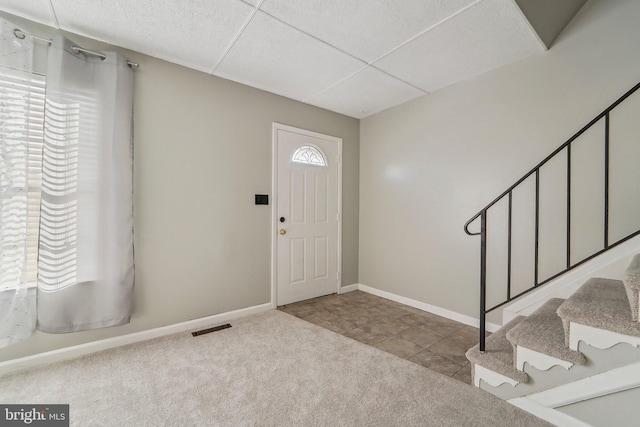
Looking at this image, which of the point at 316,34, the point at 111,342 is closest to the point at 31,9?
the point at 316,34

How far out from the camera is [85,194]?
2109 mm

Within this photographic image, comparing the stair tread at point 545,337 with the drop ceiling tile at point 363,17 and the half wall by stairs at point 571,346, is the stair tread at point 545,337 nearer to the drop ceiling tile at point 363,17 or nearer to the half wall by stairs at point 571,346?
the half wall by stairs at point 571,346

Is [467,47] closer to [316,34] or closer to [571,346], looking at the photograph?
[316,34]

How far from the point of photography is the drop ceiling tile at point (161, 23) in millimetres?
1824

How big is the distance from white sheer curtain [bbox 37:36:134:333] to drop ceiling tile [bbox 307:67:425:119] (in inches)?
78.5

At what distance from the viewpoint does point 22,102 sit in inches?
74.3

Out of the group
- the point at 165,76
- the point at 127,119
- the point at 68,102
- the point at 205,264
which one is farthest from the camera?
the point at 205,264

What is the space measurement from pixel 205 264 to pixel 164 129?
1343 mm

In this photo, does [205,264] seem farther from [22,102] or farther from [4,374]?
[22,102]

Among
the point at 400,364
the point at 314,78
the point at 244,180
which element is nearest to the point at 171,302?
the point at 244,180

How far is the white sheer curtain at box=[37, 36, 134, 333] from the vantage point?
1978 mm

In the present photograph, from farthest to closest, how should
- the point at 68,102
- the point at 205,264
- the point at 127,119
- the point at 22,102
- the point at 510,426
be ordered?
1. the point at 205,264
2. the point at 127,119
3. the point at 68,102
4. the point at 22,102
5. the point at 510,426

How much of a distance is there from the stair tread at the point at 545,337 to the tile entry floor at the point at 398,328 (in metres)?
0.53

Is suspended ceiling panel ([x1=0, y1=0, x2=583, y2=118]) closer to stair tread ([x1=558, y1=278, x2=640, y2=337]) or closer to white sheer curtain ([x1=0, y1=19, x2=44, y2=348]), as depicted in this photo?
white sheer curtain ([x1=0, y1=19, x2=44, y2=348])
